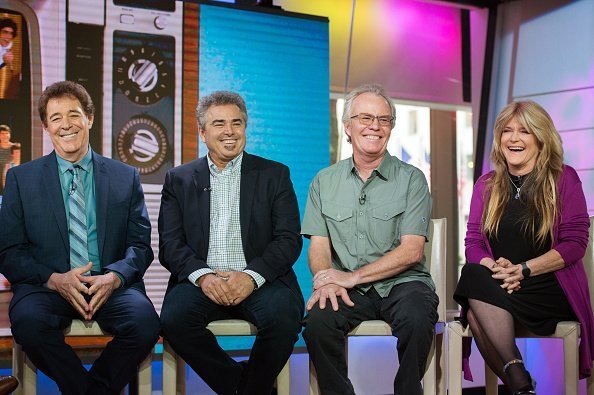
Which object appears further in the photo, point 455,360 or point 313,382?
point 455,360

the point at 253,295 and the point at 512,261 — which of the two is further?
the point at 512,261

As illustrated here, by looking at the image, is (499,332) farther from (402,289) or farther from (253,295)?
(253,295)

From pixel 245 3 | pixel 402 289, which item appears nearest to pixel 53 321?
pixel 402 289

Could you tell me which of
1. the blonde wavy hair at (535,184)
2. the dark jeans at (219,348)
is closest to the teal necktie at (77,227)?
the dark jeans at (219,348)

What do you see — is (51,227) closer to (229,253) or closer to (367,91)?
(229,253)

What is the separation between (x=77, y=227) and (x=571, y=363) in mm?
2048

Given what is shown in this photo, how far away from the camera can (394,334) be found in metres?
2.74

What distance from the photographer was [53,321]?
272 centimetres

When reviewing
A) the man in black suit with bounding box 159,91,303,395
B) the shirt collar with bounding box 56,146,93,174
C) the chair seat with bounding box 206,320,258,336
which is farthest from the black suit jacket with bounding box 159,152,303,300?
the shirt collar with bounding box 56,146,93,174

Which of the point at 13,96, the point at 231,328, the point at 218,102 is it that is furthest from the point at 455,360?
the point at 13,96

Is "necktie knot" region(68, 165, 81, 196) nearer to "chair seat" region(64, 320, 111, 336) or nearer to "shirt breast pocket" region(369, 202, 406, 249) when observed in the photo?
"chair seat" region(64, 320, 111, 336)

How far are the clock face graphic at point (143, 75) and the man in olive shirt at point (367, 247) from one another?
1549mm

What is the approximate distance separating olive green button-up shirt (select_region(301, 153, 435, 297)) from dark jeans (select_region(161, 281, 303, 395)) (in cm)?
32

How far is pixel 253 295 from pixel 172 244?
1.31 ft
